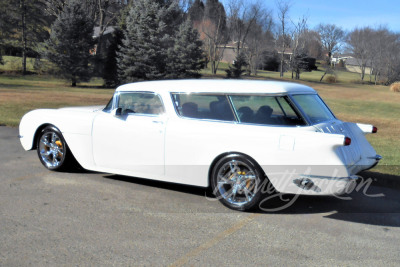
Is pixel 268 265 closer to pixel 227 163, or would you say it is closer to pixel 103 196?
pixel 227 163

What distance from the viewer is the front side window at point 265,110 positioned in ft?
15.7

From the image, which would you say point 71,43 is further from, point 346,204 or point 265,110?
point 346,204

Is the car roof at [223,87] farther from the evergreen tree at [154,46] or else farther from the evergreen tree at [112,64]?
the evergreen tree at [112,64]

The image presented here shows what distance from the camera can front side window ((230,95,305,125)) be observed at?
4.79 meters

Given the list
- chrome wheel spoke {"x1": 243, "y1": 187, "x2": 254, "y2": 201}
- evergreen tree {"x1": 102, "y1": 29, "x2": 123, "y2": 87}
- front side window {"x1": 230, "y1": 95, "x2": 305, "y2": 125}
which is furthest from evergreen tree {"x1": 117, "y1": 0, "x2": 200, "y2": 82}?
chrome wheel spoke {"x1": 243, "y1": 187, "x2": 254, "y2": 201}

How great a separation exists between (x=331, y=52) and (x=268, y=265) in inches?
4146

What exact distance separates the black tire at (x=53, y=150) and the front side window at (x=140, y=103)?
A: 1169 millimetres

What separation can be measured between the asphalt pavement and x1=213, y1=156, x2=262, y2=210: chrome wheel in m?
0.16

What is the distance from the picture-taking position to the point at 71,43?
38.7 meters

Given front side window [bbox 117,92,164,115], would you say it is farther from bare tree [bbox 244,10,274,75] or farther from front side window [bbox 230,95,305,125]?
bare tree [bbox 244,10,274,75]

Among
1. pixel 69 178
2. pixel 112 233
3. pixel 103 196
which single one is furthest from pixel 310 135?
pixel 69 178

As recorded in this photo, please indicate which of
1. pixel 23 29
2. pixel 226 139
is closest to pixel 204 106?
pixel 226 139

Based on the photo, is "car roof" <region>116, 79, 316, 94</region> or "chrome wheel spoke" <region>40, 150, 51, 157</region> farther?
"chrome wheel spoke" <region>40, 150, 51, 157</region>

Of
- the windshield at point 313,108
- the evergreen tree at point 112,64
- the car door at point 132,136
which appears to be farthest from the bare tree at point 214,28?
the windshield at point 313,108
